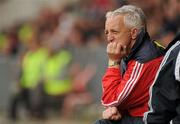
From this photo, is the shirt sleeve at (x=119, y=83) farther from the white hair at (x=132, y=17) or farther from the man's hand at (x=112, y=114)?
the white hair at (x=132, y=17)

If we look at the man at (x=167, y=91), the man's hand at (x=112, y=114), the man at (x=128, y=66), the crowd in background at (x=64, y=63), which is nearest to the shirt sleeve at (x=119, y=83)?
the man at (x=128, y=66)

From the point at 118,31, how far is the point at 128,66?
0.27 meters

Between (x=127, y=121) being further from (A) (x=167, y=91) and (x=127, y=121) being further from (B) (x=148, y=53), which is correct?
(A) (x=167, y=91)

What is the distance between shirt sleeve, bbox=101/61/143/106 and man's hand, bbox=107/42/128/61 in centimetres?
9

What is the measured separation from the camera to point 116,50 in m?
6.33

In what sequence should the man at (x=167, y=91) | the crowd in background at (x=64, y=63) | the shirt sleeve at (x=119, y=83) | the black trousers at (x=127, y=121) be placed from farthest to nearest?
the crowd in background at (x=64, y=63) < the black trousers at (x=127, y=121) < the shirt sleeve at (x=119, y=83) < the man at (x=167, y=91)

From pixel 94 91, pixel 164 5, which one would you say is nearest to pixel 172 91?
pixel 164 5

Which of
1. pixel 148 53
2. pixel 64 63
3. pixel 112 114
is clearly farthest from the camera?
pixel 64 63

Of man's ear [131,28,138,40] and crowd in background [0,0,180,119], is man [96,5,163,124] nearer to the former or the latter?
man's ear [131,28,138,40]

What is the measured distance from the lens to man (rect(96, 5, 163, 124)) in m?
6.25

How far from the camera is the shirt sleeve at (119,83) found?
20.5ft

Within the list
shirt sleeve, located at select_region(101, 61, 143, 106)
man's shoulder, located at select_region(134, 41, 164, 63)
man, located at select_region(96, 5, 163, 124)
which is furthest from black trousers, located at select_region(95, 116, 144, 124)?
man's shoulder, located at select_region(134, 41, 164, 63)

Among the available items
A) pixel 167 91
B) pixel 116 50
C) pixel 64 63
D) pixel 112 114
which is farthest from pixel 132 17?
pixel 64 63

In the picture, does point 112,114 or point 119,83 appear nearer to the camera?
point 119,83
